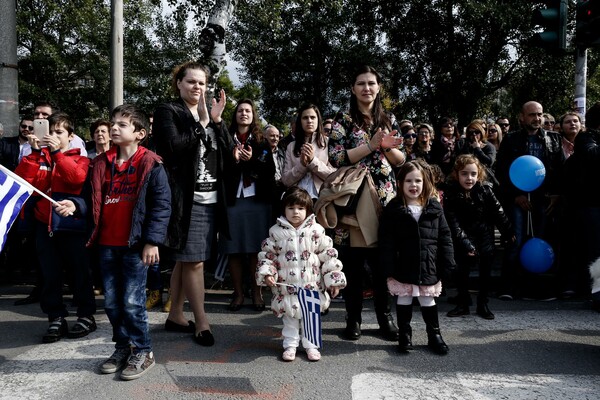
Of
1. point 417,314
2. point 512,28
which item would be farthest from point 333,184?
point 512,28

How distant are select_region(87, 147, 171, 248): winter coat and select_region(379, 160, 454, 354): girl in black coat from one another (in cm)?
165

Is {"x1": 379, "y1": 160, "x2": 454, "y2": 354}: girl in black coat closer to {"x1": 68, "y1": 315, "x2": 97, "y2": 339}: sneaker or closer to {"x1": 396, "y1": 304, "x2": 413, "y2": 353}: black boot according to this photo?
{"x1": 396, "y1": 304, "x2": 413, "y2": 353}: black boot

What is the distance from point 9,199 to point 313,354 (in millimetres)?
2352

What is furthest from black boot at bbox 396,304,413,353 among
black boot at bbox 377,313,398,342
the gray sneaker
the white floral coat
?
the gray sneaker

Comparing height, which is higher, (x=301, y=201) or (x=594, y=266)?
(x=301, y=201)

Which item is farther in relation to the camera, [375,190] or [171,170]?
[375,190]

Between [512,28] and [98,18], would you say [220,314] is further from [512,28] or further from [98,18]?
[98,18]

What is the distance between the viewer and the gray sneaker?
372 cm

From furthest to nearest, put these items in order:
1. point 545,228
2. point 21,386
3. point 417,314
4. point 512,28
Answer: point 512,28 < point 545,228 < point 417,314 < point 21,386

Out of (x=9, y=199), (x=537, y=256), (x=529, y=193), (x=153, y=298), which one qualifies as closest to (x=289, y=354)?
(x=153, y=298)

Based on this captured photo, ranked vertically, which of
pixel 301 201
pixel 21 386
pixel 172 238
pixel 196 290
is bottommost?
pixel 21 386

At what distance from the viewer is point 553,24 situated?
6.84 metres

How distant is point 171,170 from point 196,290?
0.97 m

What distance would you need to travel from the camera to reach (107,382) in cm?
358
